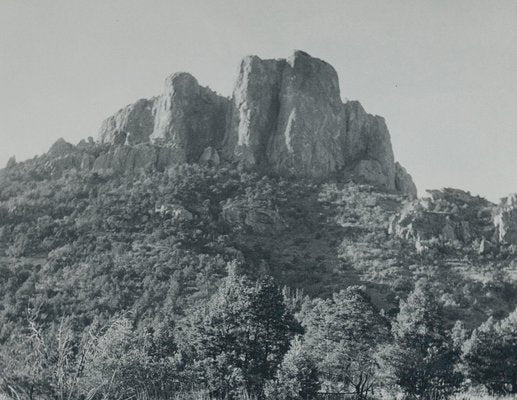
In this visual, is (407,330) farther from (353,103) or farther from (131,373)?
(353,103)

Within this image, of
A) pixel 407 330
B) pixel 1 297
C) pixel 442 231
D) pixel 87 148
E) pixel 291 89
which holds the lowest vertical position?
pixel 1 297

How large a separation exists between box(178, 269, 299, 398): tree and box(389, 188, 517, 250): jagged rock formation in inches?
2370

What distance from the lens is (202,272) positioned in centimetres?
7919

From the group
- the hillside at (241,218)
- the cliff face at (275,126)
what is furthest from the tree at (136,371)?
the cliff face at (275,126)

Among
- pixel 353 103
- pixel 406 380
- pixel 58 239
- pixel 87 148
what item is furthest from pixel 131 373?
pixel 353 103

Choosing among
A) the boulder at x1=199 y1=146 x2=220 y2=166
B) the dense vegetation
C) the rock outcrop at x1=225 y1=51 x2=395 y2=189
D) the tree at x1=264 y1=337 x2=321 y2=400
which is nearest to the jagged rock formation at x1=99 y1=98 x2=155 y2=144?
the boulder at x1=199 y1=146 x2=220 y2=166

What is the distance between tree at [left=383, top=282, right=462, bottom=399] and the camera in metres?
31.1

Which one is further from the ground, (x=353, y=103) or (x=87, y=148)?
(x=353, y=103)

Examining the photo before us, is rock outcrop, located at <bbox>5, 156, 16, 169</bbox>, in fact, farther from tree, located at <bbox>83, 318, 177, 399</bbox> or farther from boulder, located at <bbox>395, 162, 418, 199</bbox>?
tree, located at <bbox>83, 318, 177, 399</bbox>

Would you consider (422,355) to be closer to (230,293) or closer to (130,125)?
(230,293)

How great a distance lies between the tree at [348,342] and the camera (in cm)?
3206

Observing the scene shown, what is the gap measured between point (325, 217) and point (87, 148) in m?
58.9

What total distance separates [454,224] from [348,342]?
6794cm

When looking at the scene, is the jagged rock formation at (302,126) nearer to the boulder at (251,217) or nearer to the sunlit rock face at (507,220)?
the boulder at (251,217)
